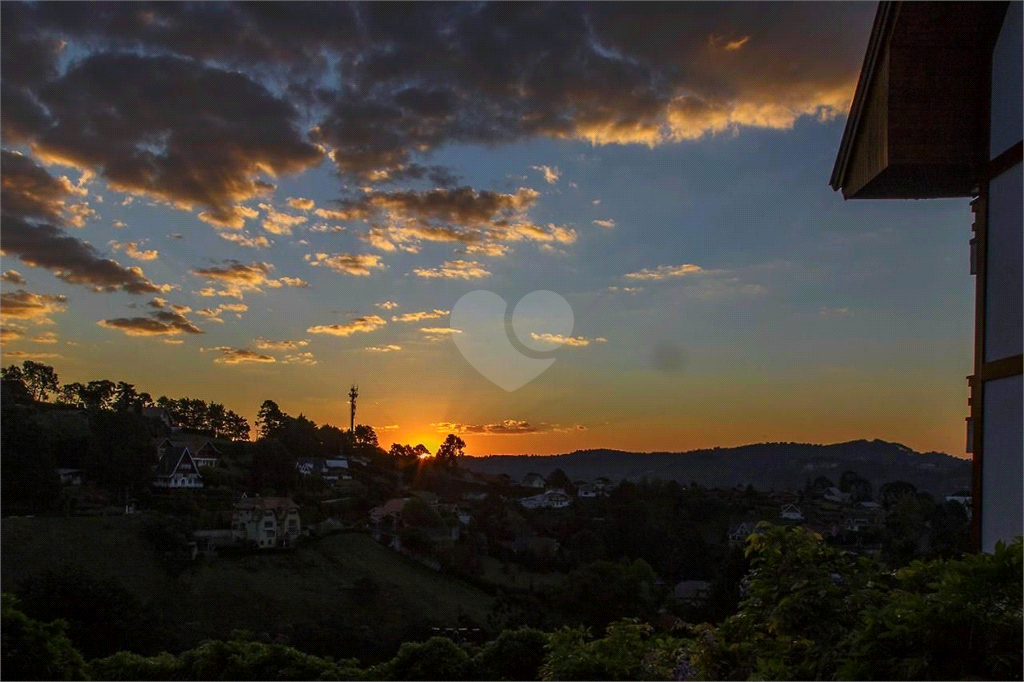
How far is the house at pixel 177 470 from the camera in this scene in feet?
57.6

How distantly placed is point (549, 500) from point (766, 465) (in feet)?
19.6

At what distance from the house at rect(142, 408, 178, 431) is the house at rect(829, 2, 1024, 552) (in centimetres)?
1520

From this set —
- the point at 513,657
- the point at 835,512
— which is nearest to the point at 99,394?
the point at 513,657

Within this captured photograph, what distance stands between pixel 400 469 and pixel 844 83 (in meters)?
14.2

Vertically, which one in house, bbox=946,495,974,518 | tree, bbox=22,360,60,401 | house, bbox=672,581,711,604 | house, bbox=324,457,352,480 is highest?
tree, bbox=22,360,60,401

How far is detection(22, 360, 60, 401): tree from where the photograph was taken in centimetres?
1473

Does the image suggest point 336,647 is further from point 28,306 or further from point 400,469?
point 28,306

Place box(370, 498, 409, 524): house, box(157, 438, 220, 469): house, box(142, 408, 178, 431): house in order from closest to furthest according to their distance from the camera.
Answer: box(142, 408, 178, 431): house < box(157, 438, 220, 469): house < box(370, 498, 409, 524): house

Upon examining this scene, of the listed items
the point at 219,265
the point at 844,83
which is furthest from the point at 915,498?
the point at 219,265

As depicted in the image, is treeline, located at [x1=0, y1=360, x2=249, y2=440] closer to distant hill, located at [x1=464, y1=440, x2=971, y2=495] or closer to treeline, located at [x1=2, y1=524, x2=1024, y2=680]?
distant hill, located at [x1=464, y1=440, x2=971, y2=495]

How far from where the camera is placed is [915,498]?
1237 cm

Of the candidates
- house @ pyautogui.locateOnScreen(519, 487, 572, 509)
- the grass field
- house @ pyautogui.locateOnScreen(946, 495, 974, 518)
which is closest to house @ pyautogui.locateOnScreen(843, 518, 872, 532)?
house @ pyautogui.locateOnScreen(946, 495, 974, 518)

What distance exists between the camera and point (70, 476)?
631 inches

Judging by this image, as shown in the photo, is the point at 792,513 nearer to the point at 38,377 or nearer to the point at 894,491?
the point at 894,491
